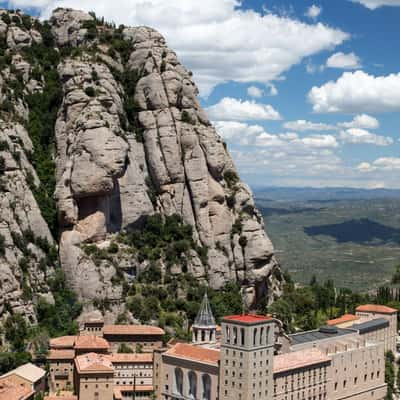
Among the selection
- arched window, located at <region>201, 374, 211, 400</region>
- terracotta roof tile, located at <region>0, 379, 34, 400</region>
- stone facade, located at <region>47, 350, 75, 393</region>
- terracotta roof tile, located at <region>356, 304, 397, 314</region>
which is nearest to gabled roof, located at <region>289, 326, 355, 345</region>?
arched window, located at <region>201, 374, 211, 400</region>

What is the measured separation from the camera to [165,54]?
15762 cm

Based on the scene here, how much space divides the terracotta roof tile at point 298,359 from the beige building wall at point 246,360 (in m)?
3.09

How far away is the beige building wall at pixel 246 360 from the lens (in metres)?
95.9

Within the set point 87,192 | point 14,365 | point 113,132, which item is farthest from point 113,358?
point 113,132

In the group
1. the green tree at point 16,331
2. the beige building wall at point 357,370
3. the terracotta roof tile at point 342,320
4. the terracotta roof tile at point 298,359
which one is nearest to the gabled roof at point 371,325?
the terracotta roof tile at point 342,320

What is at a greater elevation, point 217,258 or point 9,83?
point 9,83

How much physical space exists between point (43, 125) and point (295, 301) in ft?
192

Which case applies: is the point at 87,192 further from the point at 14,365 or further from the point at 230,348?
the point at 230,348

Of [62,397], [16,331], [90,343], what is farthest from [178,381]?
[16,331]

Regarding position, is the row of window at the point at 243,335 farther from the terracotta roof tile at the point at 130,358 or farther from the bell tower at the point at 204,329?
the terracotta roof tile at the point at 130,358

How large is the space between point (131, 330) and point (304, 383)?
1127 inches

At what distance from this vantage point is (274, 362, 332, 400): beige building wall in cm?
10112

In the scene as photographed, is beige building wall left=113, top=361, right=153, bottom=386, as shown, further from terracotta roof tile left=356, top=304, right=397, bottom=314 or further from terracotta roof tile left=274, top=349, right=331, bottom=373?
terracotta roof tile left=356, top=304, right=397, bottom=314

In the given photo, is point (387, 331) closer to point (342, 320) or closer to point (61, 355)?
point (342, 320)
